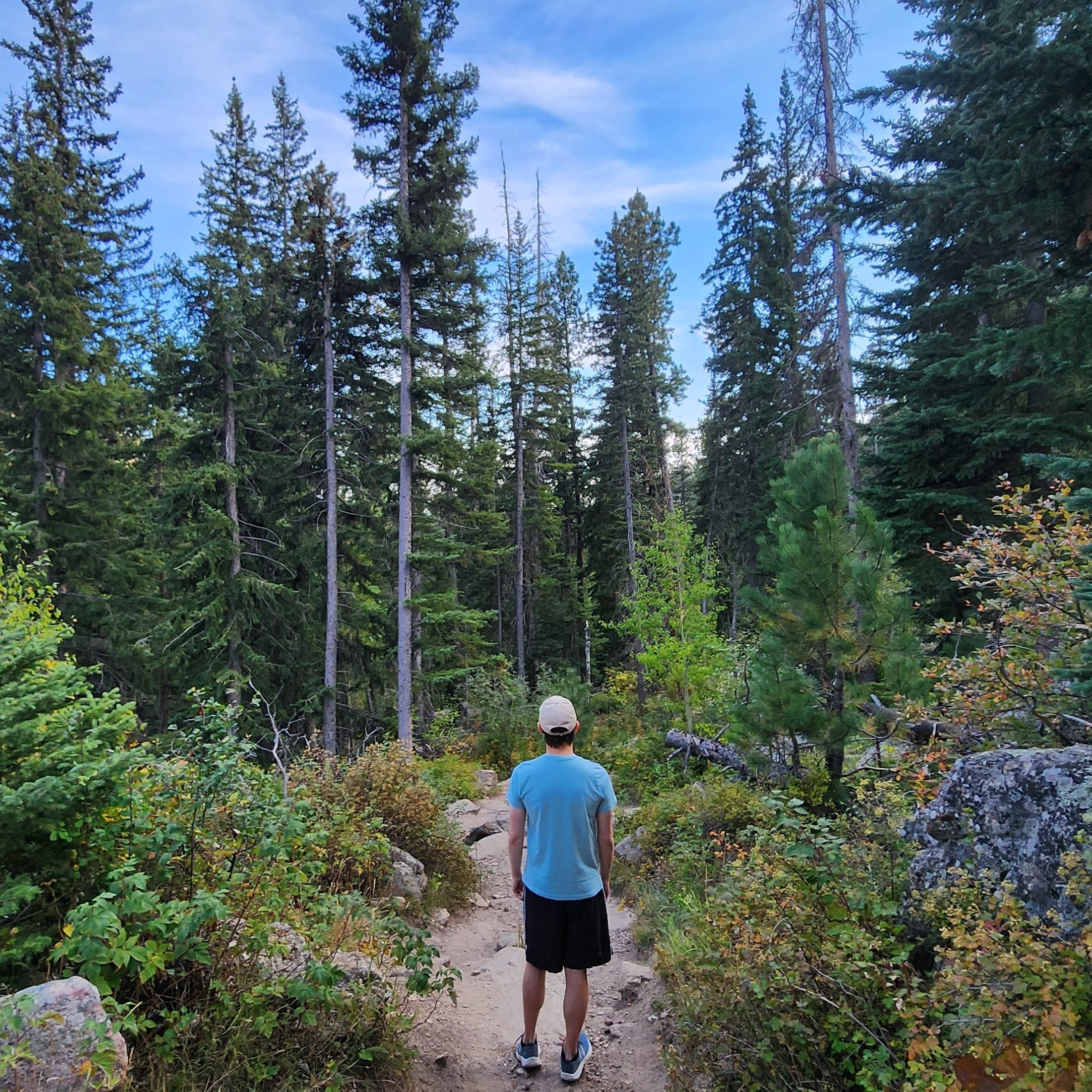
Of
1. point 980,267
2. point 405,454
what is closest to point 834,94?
point 980,267

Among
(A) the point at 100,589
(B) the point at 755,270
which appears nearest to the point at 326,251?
(A) the point at 100,589

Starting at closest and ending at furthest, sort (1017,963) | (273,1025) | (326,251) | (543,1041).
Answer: (1017,963) < (273,1025) < (543,1041) < (326,251)

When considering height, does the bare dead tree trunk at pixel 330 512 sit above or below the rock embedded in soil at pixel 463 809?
above

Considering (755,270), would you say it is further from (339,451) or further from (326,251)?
(339,451)

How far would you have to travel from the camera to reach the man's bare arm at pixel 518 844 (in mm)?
→ 3359

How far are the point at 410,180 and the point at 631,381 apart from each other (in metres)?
11.2

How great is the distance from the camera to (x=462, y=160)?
14.2 meters

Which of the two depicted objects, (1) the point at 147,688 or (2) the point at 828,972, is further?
(1) the point at 147,688

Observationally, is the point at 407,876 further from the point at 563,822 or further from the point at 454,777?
the point at 454,777

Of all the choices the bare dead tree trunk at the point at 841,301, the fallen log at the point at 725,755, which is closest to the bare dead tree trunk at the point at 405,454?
the fallen log at the point at 725,755

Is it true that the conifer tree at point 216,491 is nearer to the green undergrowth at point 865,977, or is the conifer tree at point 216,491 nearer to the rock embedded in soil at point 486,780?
the rock embedded in soil at point 486,780

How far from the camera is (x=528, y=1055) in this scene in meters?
3.45

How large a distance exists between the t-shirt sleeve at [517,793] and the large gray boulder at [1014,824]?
197 centimetres

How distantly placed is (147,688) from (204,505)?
571cm
